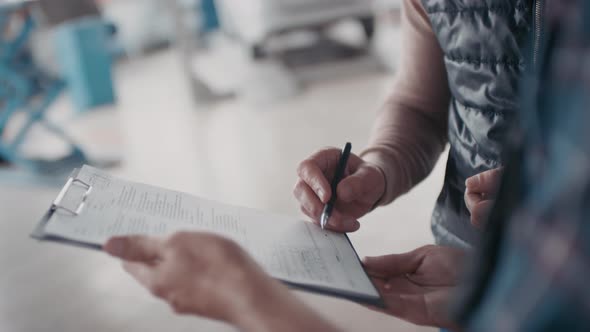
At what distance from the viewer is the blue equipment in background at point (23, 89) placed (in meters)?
2.83

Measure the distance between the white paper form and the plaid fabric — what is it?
0.83 ft

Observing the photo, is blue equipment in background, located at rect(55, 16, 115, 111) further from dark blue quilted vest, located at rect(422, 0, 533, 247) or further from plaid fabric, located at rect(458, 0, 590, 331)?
plaid fabric, located at rect(458, 0, 590, 331)

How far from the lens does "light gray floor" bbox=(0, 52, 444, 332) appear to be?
1.32 metres

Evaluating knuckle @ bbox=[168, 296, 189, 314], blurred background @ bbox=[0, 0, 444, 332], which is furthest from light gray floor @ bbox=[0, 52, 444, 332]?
knuckle @ bbox=[168, 296, 189, 314]

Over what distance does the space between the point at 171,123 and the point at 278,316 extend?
3177 mm

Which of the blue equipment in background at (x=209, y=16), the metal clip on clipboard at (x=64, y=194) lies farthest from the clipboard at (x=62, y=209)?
the blue equipment in background at (x=209, y=16)

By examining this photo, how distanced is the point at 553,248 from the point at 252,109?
10.5 feet

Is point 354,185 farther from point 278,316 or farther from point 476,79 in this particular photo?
point 278,316

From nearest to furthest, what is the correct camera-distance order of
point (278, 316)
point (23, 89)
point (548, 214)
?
point (548, 214) → point (278, 316) → point (23, 89)

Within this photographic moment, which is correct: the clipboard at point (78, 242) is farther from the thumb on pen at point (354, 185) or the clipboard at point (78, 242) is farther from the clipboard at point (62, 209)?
the thumb on pen at point (354, 185)

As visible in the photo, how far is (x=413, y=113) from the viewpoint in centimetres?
106

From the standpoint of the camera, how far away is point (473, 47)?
840 mm

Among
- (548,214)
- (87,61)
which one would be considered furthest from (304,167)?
(87,61)

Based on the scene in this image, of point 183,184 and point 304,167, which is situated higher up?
point 304,167
